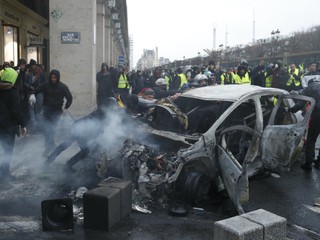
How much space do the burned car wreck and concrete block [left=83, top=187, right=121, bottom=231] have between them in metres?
0.78

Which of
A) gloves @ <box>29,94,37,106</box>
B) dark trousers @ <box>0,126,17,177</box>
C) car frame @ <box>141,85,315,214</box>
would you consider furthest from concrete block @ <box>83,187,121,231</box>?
gloves @ <box>29,94,37,106</box>

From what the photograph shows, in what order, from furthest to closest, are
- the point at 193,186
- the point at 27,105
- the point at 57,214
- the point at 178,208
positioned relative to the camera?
the point at 27,105 < the point at 193,186 < the point at 178,208 < the point at 57,214

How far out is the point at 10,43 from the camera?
1673cm

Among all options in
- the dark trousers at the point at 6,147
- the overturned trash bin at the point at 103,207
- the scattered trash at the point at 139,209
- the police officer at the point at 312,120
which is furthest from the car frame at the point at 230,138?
the dark trousers at the point at 6,147

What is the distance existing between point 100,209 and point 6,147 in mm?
2916

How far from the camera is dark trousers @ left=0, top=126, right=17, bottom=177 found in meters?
6.92

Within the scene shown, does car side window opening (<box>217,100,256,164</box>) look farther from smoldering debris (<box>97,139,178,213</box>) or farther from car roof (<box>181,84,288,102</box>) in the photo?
smoldering debris (<box>97,139,178,213</box>)

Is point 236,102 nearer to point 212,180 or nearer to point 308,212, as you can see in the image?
point 212,180

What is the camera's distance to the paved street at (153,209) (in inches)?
195

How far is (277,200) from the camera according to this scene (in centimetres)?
643

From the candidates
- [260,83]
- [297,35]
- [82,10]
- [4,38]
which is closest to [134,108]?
[82,10]

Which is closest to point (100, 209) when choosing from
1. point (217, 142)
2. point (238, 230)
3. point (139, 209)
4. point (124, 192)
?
point (124, 192)

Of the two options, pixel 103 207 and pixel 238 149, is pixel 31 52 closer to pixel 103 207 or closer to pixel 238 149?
pixel 238 149

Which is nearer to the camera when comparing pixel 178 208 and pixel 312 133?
pixel 178 208
